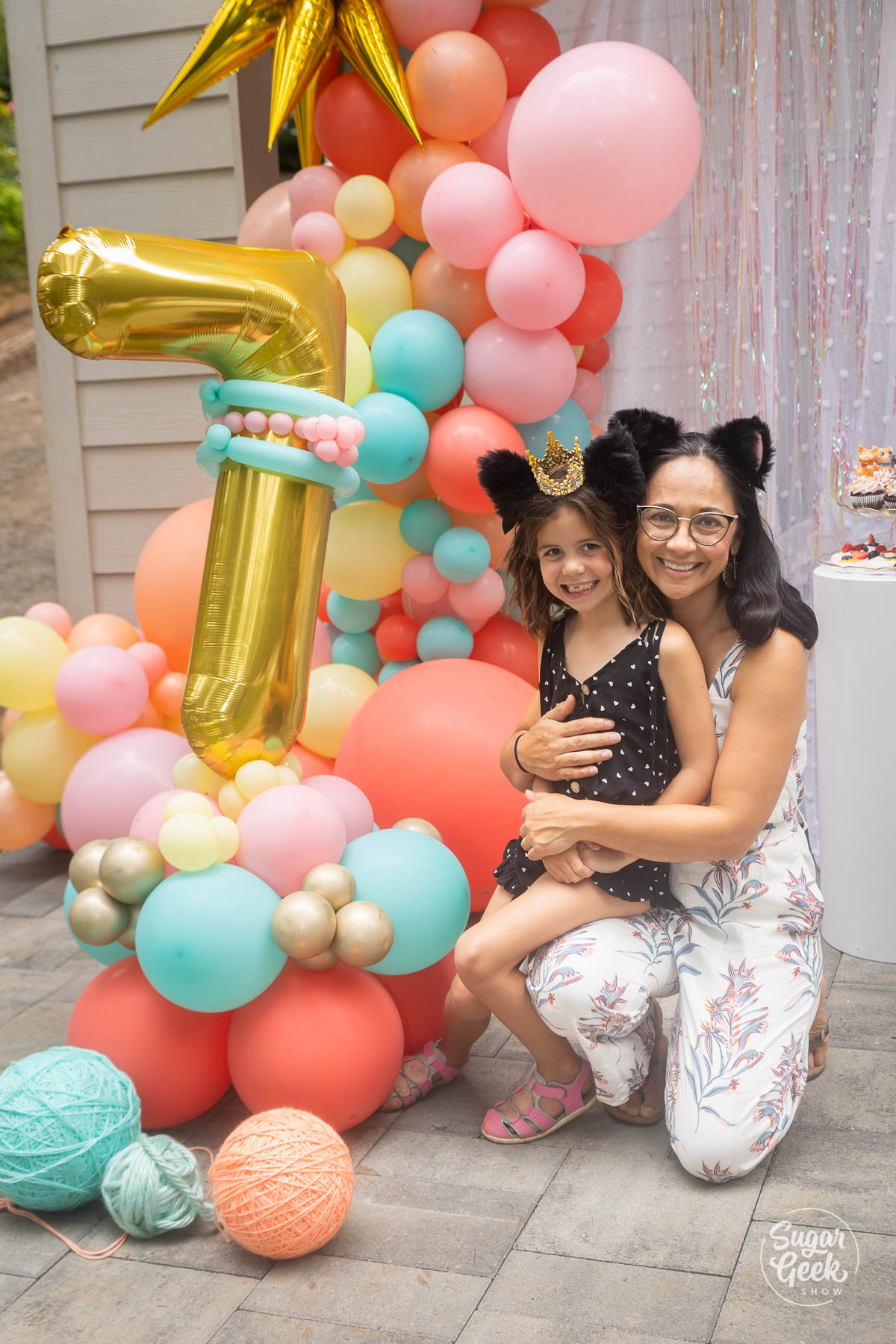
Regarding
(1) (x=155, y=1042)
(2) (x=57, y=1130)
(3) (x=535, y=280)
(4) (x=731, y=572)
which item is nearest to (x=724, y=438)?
(4) (x=731, y=572)

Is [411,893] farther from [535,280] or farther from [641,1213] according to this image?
[535,280]

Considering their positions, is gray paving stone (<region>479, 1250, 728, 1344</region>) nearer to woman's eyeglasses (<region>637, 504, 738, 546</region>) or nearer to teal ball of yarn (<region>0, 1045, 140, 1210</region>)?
Result: teal ball of yarn (<region>0, 1045, 140, 1210</region>)

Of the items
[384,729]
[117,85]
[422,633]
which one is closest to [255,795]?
[384,729]

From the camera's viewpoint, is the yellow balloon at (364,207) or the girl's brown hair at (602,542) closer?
the girl's brown hair at (602,542)

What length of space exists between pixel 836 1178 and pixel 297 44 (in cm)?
233

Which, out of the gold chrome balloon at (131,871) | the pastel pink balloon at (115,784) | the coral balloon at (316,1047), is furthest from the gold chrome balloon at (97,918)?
the pastel pink balloon at (115,784)

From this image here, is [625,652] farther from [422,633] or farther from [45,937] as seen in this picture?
[45,937]

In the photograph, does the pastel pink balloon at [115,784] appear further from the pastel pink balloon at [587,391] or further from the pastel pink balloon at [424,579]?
the pastel pink balloon at [587,391]

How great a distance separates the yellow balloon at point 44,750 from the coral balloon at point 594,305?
1.41 meters

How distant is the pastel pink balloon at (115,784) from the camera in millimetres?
2473

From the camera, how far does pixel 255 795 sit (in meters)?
1.97

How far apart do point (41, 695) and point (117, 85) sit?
5.88ft

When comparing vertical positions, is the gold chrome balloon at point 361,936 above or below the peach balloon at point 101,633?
below

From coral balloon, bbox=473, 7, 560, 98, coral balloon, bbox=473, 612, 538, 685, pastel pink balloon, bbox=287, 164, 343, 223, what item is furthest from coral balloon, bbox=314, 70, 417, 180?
coral balloon, bbox=473, 612, 538, 685
